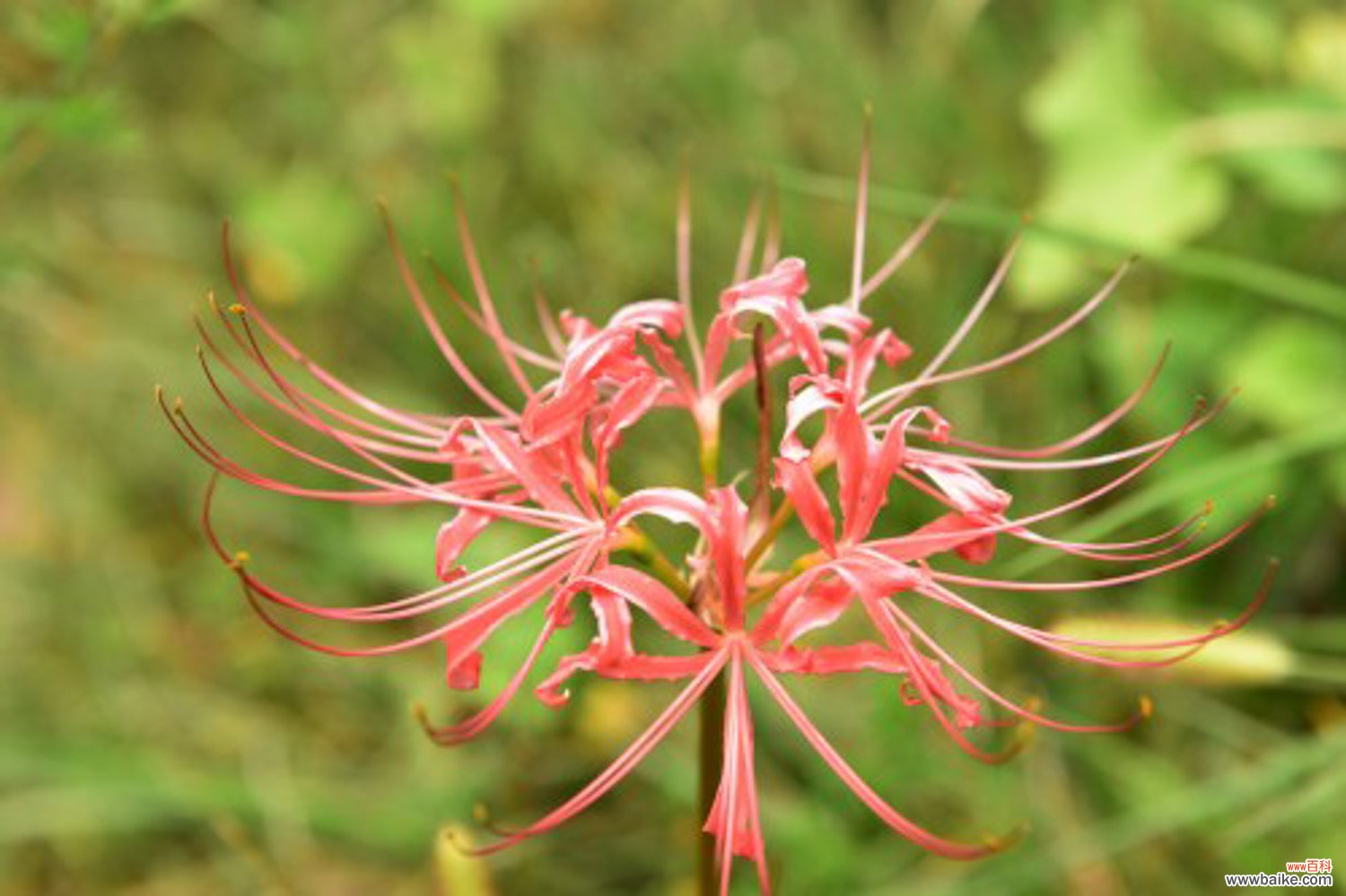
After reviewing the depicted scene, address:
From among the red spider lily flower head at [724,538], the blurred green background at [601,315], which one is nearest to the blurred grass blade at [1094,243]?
the blurred green background at [601,315]

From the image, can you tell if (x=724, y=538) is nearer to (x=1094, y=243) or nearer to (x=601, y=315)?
(x=1094, y=243)

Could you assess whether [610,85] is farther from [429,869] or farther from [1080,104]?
[429,869]

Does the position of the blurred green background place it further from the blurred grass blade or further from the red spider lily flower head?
the red spider lily flower head

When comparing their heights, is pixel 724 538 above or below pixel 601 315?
below

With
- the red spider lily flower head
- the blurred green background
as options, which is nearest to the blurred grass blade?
the blurred green background

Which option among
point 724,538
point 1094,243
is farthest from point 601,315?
point 724,538

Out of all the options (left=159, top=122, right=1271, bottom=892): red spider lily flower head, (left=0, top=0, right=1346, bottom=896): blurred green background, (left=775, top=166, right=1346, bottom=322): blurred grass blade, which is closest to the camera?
(left=159, top=122, right=1271, bottom=892): red spider lily flower head

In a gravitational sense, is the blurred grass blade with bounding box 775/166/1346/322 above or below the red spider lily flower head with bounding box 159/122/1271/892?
above

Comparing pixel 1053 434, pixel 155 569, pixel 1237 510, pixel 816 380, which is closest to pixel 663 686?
pixel 1053 434
